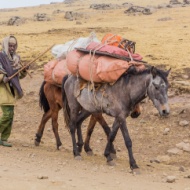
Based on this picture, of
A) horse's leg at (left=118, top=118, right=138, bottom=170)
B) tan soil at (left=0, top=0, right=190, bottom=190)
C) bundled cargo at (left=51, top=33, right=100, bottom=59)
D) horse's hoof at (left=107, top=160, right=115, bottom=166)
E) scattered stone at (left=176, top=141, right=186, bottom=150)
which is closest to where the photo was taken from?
tan soil at (left=0, top=0, right=190, bottom=190)

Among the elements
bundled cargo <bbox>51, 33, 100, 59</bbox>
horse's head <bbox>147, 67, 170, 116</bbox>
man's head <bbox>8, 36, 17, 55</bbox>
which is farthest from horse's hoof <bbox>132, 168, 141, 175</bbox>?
man's head <bbox>8, 36, 17, 55</bbox>

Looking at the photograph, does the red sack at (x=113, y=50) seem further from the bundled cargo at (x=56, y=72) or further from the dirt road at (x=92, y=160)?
the dirt road at (x=92, y=160)

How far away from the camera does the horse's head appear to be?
6945mm

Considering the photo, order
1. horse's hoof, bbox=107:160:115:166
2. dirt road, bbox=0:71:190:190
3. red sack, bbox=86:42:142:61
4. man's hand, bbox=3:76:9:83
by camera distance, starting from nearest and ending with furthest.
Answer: dirt road, bbox=0:71:190:190
red sack, bbox=86:42:142:61
horse's hoof, bbox=107:160:115:166
man's hand, bbox=3:76:9:83

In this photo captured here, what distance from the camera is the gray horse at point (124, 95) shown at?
700 cm

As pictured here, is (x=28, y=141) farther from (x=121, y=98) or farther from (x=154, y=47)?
(x=154, y=47)

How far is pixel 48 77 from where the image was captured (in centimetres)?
885

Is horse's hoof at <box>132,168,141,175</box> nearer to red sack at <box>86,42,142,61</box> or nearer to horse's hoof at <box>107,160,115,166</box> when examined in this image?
horse's hoof at <box>107,160,115,166</box>

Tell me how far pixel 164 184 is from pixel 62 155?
2.35 meters

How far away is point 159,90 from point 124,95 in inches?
23.2

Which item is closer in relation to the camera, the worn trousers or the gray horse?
the gray horse

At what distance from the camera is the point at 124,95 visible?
290 inches

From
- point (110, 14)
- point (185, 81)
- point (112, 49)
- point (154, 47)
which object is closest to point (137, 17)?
point (110, 14)

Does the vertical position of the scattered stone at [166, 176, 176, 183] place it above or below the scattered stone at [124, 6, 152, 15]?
above
